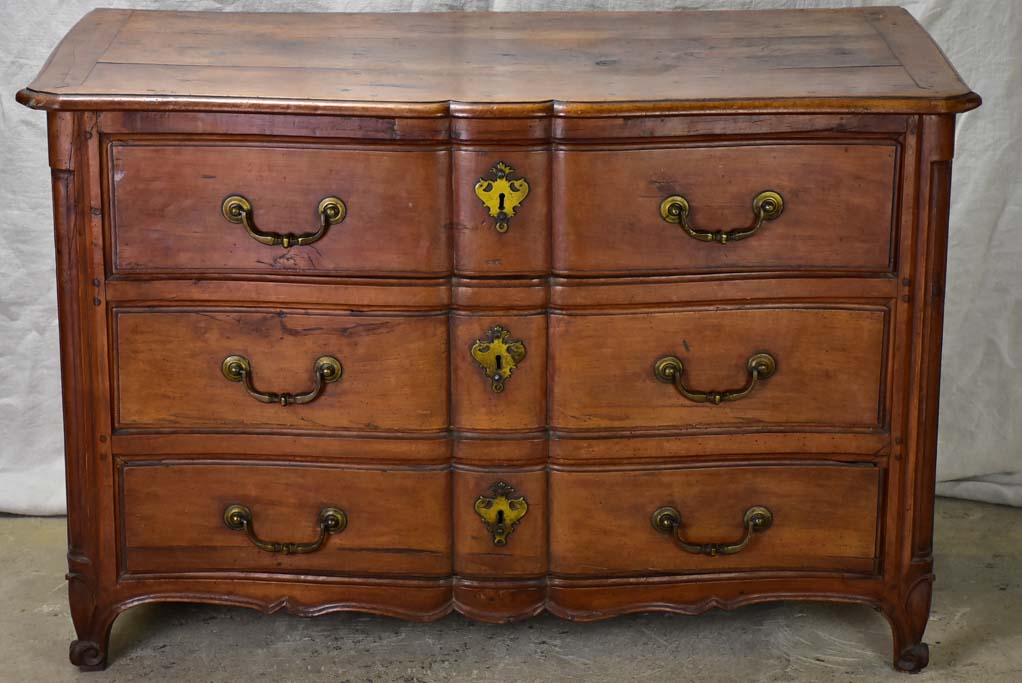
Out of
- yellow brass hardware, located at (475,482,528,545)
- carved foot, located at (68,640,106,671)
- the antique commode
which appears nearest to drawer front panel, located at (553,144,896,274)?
the antique commode

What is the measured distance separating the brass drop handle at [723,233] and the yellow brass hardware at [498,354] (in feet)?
0.99

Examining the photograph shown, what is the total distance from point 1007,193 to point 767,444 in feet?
3.41

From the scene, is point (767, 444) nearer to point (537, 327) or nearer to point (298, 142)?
point (537, 327)

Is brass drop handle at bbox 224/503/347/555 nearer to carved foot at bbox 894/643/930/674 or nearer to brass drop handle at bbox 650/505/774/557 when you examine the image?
brass drop handle at bbox 650/505/774/557

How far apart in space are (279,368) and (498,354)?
13.5 inches

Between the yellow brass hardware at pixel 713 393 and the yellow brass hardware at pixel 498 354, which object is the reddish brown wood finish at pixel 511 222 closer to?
the yellow brass hardware at pixel 498 354

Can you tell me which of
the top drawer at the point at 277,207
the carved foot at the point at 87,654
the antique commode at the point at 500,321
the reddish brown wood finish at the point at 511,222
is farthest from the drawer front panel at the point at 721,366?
the carved foot at the point at 87,654

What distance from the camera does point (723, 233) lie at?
2320 millimetres

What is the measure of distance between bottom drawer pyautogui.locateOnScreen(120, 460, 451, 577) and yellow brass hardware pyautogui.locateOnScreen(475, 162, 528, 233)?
0.43 metres

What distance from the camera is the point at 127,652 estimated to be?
8.61ft

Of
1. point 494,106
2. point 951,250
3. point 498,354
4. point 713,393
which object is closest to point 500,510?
point 498,354

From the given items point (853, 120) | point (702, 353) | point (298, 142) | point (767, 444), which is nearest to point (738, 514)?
point (767, 444)

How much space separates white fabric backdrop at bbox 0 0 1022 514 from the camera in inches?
121

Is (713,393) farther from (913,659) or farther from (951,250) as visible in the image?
(951,250)
